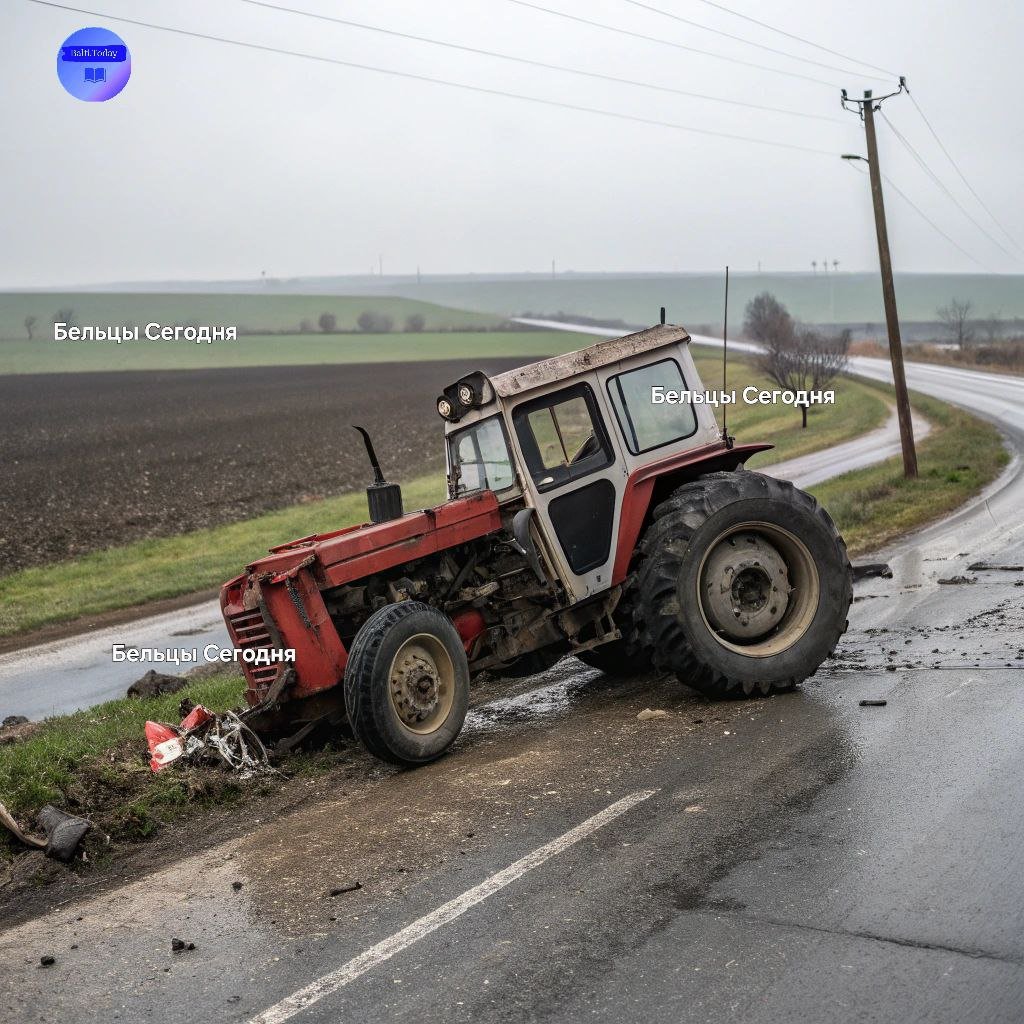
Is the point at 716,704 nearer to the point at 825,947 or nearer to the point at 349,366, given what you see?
the point at 825,947

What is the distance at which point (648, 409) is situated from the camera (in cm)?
902

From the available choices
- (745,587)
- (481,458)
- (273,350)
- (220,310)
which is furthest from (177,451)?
(220,310)

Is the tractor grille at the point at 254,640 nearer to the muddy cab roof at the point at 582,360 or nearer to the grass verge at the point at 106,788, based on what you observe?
the grass verge at the point at 106,788

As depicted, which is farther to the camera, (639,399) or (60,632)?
(60,632)

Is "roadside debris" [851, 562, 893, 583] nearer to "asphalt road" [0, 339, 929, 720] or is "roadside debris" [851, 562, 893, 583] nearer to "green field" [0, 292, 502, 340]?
"asphalt road" [0, 339, 929, 720]

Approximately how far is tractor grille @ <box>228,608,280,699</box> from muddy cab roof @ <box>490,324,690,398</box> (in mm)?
2265

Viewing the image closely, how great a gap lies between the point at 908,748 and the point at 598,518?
2719 mm

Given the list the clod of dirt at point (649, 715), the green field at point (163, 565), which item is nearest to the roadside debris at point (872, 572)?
the clod of dirt at point (649, 715)

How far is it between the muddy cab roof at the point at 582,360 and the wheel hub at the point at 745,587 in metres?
1.53

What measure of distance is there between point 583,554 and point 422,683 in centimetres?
166

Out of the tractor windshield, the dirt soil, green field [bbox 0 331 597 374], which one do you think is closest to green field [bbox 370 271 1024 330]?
green field [bbox 0 331 597 374]

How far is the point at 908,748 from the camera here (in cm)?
699

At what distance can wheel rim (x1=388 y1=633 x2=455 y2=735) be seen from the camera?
752 cm

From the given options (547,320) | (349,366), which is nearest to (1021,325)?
(547,320)
